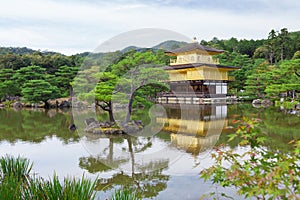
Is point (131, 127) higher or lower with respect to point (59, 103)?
lower

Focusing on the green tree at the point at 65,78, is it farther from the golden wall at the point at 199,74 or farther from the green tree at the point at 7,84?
the golden wall at the point at 199,74

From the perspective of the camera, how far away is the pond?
4395 millimetres

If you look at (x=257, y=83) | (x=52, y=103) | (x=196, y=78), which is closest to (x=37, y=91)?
(x=52, y=103)

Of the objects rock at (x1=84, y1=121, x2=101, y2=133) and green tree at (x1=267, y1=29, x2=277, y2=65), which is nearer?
rock at (x1=84, y1=121, x2=101, y2=133)

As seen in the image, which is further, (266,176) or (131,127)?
(131,127)

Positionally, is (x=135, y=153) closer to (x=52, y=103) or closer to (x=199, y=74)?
(x=199, y=74)

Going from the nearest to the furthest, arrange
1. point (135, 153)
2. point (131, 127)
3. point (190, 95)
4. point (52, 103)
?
1. point (135, 153)
2. point (131, 127)
3. point (52, 103)
4. point (190, 95)

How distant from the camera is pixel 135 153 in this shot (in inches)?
256

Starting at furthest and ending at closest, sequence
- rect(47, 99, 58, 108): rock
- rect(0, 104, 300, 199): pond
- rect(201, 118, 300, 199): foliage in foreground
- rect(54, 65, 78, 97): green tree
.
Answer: rect(54, 65, 78, 97): green tree → rect(47, 99, 58, 108): rock → rect(0, 104, 300, 199): pond → rect(201, 118, 300, 199): foliage in foreground

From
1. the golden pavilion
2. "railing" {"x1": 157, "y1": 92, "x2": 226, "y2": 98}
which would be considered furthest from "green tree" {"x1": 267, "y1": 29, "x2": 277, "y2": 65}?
"railing" {"x1": 157, "y1": 92, "x2": 226, "y2": 98}

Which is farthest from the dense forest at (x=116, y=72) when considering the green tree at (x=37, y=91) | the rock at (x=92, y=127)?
the rock at (x=92, y=127)

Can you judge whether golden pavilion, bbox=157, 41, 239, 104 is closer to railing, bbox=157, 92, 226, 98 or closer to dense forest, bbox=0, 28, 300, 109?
railing, bbox=157, 92, 226, 98

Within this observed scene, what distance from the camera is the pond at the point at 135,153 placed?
439 cm

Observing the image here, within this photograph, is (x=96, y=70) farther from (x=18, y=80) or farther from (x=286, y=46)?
(x=286, y=46)
